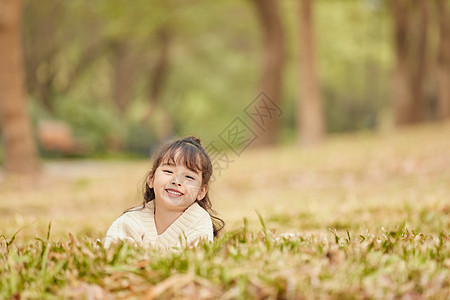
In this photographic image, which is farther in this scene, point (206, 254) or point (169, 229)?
point (169, 229)

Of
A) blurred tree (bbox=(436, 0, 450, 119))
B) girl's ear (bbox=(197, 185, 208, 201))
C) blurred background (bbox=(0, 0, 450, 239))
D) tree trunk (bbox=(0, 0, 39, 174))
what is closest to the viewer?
girl's ear (bbox=(197, 185, 208, 201))

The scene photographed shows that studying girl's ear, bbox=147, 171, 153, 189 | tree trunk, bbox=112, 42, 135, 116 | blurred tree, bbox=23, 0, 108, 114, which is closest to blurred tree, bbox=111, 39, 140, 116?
tree trunk, bbox=112, 42, 135, 116

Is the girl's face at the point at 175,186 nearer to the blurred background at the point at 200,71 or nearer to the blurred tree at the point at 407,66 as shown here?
the blurred background at the point at 200,71

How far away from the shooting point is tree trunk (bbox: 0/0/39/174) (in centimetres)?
1104

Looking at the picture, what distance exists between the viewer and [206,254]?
2.17 metres

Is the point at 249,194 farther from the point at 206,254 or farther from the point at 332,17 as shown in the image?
the point at 332,17

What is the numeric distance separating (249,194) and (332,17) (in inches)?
778

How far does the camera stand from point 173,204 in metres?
2.96

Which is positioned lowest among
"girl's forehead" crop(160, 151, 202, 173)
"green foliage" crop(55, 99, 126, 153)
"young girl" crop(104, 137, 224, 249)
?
"young girl" crop(104, 137, 224, 249)

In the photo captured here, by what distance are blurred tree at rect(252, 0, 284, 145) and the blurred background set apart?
4 centimetres

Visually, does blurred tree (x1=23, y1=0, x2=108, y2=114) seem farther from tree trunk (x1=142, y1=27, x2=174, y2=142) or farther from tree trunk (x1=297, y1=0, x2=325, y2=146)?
tree trunk (x1=297, y1=0, x2=325, y2=146)

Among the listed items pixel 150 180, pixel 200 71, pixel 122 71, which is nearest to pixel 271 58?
pixel 122 71

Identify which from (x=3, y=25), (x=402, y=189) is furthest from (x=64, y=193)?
(x=402, y=189)

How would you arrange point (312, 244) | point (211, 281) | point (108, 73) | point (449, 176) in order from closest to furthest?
point (211, 281) → point (312, 244) → point (449, 176) → point (108, 73)
